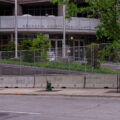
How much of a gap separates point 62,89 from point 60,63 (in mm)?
3577

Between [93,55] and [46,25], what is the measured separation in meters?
14.7

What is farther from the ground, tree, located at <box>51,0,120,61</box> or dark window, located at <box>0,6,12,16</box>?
dark window, located at <box>0,6,12,16</box>

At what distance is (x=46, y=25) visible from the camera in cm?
3850

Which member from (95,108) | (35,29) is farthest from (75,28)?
(95,108)

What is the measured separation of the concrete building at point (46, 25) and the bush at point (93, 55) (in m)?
13.1

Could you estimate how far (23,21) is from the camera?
3859 cm

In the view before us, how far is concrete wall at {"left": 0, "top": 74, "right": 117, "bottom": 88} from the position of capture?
22562mm

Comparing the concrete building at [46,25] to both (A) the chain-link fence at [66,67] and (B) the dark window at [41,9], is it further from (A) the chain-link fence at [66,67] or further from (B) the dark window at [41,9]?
(A) the chain-link fence at [66,67]

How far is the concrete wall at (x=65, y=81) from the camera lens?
74.0 ft

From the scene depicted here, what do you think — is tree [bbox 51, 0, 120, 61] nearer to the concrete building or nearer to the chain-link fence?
the chain-link fence

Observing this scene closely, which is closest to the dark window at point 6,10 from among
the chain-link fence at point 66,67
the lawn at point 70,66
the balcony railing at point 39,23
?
the balcony railing at point 39,23

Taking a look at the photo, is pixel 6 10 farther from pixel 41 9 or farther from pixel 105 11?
pixel 105 11

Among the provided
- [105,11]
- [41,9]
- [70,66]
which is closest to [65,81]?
[70,66]

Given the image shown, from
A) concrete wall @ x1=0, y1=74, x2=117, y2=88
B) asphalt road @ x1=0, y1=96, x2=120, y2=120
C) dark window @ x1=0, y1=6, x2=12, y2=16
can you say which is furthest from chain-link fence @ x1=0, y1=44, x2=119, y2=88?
dark window @ x1=0, y1=6, x2=12, y2=16
